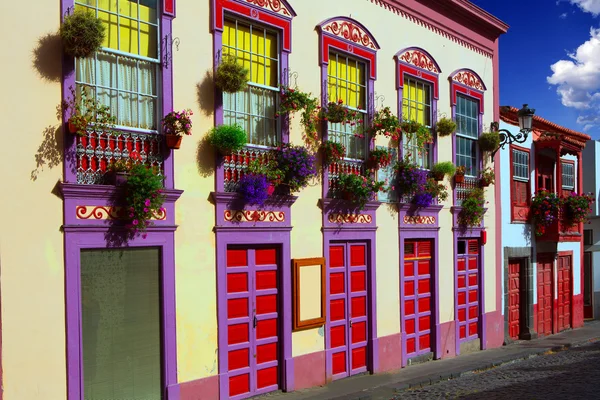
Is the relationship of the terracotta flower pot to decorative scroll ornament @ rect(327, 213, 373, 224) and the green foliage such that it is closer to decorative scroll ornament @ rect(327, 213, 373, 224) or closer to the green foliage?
the green foliage

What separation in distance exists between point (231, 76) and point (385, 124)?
3937mm

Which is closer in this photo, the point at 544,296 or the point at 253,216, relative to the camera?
the point at 253,216

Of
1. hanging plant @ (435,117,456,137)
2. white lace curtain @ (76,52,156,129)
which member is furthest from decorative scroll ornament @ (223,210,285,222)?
hanging plant @ (435,117,456,137)

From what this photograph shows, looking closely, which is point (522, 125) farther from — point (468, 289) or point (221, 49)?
point (221, 49)

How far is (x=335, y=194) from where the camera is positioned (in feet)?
38.5

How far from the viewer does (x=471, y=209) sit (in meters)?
15.3

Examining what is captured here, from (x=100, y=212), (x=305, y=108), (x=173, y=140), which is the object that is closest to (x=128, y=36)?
(x=173, y=140)

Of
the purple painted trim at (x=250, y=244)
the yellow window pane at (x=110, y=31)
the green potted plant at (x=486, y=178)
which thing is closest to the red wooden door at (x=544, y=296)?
the green potted plant at (x=486, y=178)

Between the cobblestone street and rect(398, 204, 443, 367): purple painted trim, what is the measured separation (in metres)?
1.22

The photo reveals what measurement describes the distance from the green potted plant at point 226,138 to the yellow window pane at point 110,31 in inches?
68.5

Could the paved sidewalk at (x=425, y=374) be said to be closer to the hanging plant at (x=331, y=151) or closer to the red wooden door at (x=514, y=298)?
the red wooden door at (x=514, y=298)

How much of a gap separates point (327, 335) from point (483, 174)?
6.78 m

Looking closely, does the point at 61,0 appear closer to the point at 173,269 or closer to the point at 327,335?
the point at 173,269

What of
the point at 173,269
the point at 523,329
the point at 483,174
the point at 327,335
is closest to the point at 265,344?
the point at 327,335
